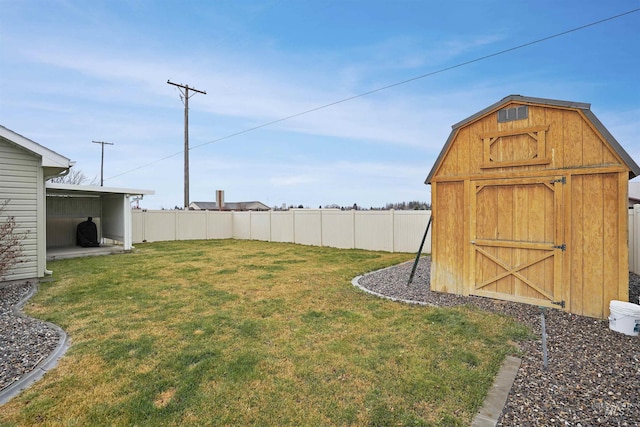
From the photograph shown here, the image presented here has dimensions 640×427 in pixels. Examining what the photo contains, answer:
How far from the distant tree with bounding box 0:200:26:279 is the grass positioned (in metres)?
0.88

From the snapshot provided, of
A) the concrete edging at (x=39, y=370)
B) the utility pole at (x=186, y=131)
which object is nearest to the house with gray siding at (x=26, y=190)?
the concrete edging at (x=39, y=370)

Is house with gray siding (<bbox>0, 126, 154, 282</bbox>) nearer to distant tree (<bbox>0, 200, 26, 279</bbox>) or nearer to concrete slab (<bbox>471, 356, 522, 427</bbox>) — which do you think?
distant tree (<bbox>0, 200, 26, 279</bbox>)

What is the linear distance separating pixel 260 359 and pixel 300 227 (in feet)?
39.1

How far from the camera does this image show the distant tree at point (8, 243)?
19.9 ft

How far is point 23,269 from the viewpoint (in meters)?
7.03

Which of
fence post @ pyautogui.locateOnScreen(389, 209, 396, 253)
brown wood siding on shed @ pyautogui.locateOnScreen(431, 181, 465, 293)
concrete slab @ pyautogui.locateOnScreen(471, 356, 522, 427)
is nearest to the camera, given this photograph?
concrete slab @ pyautogui.locateOnScreen(471, 356, 522, 427)

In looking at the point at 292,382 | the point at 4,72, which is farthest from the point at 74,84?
the point at 292,382

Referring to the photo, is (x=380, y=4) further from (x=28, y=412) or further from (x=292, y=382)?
(x=28, y=412)

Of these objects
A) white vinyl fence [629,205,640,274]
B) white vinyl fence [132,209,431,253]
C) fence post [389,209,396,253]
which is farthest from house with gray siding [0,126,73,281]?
white vinyl fence [629,205,640,274]

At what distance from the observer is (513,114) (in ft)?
16.5

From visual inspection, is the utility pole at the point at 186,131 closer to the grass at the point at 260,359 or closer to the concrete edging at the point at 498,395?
the grass at the point at 260,359

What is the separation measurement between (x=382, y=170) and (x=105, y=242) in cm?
1455

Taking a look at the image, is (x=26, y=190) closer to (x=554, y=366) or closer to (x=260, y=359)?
(x=260, y=359)

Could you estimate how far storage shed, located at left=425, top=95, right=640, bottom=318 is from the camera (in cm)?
432
